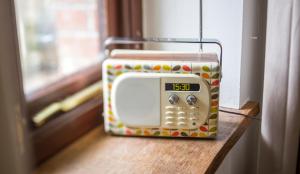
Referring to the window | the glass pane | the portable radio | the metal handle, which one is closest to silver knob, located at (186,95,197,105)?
the portable radio

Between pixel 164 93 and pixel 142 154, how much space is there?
0.14 meters

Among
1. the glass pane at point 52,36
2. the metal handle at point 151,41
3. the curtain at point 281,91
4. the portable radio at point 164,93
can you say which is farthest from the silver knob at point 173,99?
the glass pane at point 52,36

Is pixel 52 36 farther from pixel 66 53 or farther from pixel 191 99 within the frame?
pixel 191 99

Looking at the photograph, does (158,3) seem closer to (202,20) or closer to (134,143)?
(202,20)

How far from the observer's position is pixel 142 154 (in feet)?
3.13

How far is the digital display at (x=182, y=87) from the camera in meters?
0.97

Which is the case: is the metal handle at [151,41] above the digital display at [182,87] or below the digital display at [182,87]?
above

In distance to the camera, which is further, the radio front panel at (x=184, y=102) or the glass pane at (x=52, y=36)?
the glass pane at (x=52, y=36)

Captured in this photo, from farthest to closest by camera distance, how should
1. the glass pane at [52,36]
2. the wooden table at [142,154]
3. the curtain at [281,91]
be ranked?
the glass pane at [52,36]
the curtain at [281,91]
the wooden table at [142,154]

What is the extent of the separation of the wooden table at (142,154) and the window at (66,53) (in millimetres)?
41

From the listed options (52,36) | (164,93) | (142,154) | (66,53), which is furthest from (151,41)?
(52,36)

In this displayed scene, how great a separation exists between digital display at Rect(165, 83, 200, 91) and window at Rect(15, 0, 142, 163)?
23cm

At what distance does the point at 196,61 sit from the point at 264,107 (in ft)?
0.83

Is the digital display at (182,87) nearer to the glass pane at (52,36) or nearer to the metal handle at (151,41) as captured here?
the metal handle at (151,41)
